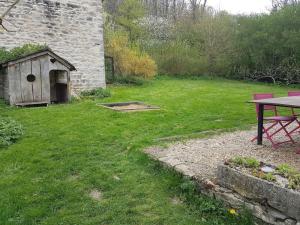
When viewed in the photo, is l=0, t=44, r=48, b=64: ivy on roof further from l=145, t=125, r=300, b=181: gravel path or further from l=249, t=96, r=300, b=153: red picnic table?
l=249, t=96, r=300, b=153: red picnic table

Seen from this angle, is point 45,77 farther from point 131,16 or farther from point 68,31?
point 131,16

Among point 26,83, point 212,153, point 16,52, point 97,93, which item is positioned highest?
point 16,52

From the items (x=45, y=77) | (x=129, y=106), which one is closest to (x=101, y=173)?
(x=129, y=106)

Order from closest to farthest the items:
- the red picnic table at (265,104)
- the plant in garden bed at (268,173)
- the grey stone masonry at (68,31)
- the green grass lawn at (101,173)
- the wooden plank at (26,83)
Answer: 1. the plant in garden bed at (268,173)
2. the green grass lawn at (101,173)
3. the red picnic table at (265,104)
4. the wooden plank at (26,83)
5. the grey stone masonry at (68,31)

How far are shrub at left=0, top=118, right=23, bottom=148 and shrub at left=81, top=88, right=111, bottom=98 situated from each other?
600 centimetres

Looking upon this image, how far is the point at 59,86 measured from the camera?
41.2 ft

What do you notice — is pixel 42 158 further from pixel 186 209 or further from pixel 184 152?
pixel 186 209

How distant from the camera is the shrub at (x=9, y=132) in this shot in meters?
6.45

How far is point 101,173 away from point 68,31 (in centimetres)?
1067

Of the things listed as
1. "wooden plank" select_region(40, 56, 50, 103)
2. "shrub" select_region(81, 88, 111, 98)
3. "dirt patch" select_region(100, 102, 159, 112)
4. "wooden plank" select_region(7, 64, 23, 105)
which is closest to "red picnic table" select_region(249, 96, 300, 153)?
"dirt patch" select_region(100, 102, 159, 112)

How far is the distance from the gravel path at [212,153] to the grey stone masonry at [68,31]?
377 inches

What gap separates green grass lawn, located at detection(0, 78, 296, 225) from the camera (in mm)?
3705

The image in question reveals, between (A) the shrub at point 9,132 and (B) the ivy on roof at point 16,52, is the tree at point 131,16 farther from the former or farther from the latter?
(A) the shrub at point 9,132

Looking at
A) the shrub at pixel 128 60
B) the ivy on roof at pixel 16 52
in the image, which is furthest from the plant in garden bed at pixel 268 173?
the shrub at pixel 128 60
